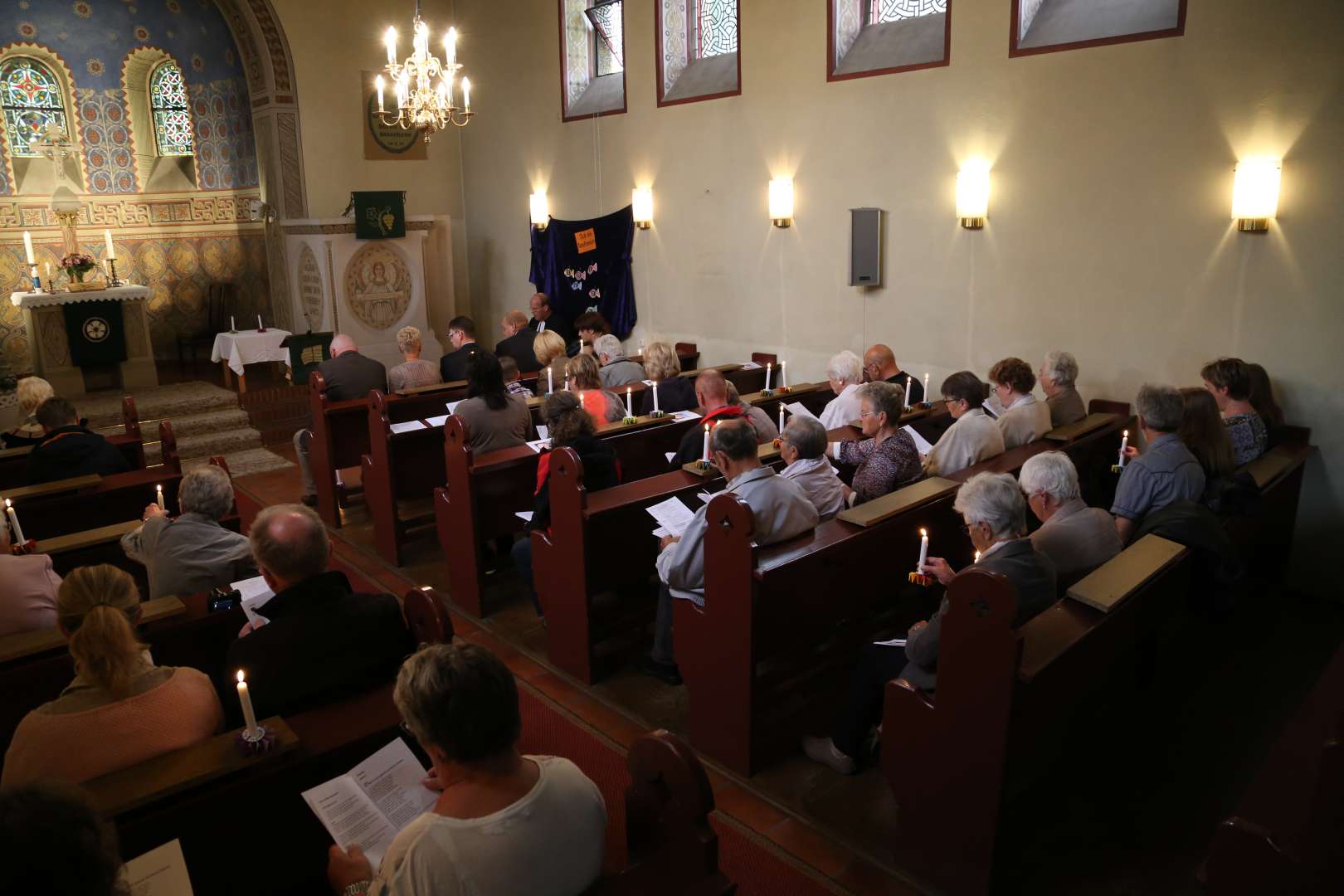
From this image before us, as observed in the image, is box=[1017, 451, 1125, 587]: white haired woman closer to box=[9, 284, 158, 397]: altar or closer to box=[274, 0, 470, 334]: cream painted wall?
box=[274, 0, 470, 334]: cream painted wall

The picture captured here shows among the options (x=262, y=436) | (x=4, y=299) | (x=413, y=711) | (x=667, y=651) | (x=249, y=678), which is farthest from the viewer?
(x=4, y=299)

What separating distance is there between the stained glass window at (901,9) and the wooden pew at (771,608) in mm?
4164

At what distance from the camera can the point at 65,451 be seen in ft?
14.3

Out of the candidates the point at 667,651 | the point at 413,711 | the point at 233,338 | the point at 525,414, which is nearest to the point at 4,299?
the point at 233,338

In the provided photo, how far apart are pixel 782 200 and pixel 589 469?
3.80 m

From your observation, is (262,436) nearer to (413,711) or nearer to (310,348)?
(310,348)

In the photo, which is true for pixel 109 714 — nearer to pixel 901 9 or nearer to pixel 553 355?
pixel 553 355

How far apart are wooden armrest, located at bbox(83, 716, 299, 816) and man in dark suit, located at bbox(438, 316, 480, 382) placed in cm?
501

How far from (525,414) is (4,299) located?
314 inches

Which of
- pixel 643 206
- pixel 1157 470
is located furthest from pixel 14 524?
pixel 643 206

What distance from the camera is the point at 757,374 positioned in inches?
286

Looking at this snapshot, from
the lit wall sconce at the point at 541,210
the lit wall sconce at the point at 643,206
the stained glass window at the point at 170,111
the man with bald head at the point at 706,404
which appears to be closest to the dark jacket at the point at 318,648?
the man with bald head at the point at 706,404

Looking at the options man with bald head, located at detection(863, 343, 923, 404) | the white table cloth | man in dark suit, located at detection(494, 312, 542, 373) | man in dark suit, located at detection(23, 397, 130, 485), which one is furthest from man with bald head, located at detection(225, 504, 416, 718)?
the white table cloth

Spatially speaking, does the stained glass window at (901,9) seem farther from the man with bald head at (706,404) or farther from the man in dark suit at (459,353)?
the man in dark suit at (459,353)
